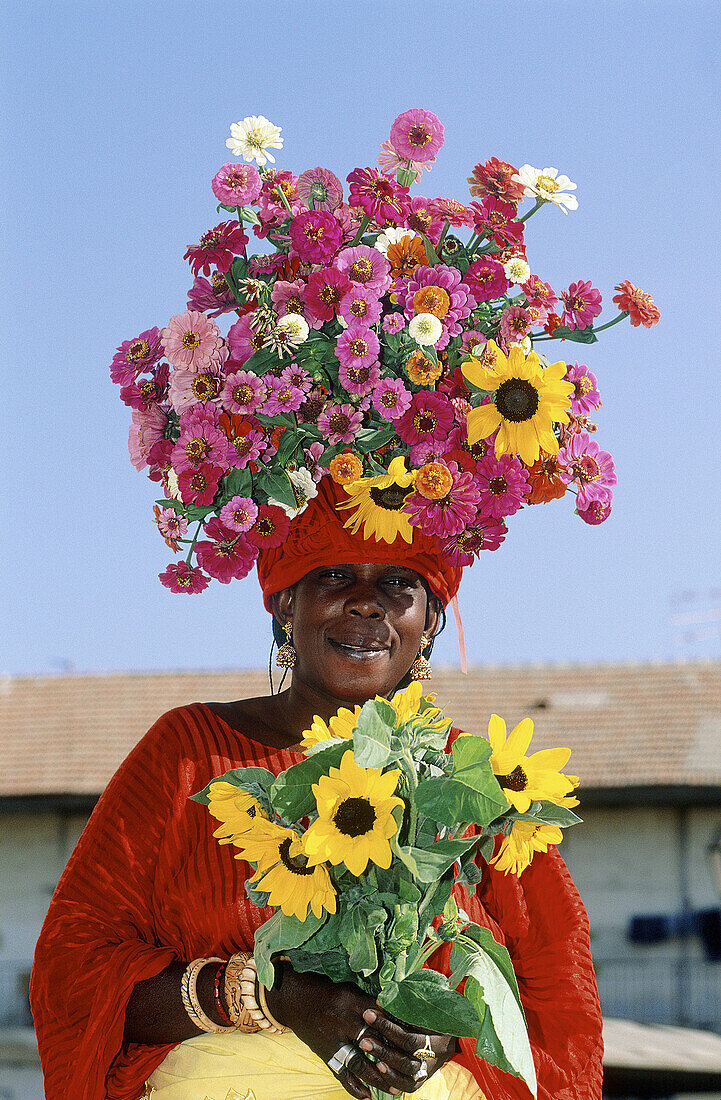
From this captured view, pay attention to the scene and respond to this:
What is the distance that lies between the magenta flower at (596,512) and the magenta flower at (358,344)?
664mm

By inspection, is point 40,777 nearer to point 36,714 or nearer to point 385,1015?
point 36,714

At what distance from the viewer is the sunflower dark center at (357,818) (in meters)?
2.22

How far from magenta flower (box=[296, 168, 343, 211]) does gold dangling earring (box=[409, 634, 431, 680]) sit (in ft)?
3.49

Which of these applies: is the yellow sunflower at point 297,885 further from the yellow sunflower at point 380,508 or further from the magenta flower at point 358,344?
the magenta flower at point 358,344

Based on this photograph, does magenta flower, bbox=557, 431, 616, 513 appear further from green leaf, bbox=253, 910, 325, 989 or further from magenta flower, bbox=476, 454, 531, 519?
green leaf, bbox=253, 910, 325, 989

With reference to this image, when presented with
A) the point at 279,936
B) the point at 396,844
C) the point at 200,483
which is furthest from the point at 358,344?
the point at 279,936

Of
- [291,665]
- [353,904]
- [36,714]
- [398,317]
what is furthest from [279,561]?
[36,714]

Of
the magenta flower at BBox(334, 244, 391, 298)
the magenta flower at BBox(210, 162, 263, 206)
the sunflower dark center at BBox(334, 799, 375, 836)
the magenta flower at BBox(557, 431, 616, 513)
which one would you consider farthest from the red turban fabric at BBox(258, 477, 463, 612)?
the sunflower dark center at BBox(334, 799, 375, 836)

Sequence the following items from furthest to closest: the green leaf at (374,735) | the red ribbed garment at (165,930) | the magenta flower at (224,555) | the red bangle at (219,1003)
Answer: the magenta flower at (224,555) → the red ribbed garment at (165,930) → the red bangle at (219,1003) → the green leaf at (374,735)

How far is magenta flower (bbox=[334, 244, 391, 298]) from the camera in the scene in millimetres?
2787

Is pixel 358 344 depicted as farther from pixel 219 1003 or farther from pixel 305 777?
pixel 219 1003

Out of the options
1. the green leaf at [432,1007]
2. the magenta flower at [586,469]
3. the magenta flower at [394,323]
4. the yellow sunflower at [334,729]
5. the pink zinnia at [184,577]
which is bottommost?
the green leaf at [432,1007]

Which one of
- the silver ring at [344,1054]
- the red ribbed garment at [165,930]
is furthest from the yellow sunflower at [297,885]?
the red ribbed garment at [165,930]

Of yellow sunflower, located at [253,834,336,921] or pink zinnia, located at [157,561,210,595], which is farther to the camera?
pink zinnia, located at [157,561,210,595]
